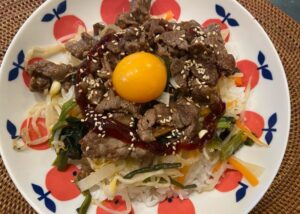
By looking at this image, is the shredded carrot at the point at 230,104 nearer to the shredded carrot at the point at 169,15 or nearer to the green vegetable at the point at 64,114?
the shredded carrot at the point at 169,15

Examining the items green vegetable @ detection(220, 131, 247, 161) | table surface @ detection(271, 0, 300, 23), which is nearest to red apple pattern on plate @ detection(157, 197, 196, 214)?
green vegetable @ detection(220, 131, 247, 161)

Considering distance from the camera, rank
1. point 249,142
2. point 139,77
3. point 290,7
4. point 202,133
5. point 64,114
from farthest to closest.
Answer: point 290,7 < point 249,142 < point 64,114 < point 202,133 < point 139,77

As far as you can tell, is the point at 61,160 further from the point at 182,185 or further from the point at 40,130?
the point at 182,185

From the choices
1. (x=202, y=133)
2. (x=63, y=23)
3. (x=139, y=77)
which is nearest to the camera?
(x=139, y=77)

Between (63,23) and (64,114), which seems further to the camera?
(63,23)

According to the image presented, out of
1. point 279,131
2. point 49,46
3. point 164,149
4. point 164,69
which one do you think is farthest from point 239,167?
point 49,46

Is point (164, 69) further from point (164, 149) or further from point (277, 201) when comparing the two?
point (277, 201)

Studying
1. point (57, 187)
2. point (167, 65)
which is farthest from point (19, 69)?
point (167, 65)
